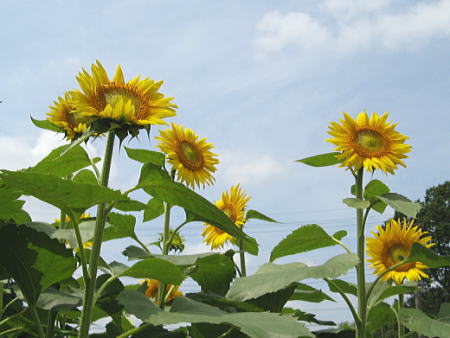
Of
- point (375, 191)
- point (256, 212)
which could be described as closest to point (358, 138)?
point (375, 191)

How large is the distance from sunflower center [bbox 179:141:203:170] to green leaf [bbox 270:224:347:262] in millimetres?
544

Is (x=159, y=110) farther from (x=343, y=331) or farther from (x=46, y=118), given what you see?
(x=343, y=331)

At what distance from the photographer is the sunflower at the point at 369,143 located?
2533mm

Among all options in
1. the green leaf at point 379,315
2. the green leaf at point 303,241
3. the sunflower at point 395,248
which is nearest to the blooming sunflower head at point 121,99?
the green leaf at point 303,241

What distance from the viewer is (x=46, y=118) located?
7.10 ft

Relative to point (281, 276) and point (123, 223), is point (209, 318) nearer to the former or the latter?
point (281, 276)

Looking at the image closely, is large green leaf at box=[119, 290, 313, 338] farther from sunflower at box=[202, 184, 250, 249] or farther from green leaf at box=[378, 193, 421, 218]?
sunflower at box=[202, 184, 250, 249]

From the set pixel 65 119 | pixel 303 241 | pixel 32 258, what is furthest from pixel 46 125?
pixel 303 241

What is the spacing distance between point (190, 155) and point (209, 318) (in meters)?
1.35

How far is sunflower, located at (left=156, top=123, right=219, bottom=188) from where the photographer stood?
245 centimetres

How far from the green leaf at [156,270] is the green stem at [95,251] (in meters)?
0.08

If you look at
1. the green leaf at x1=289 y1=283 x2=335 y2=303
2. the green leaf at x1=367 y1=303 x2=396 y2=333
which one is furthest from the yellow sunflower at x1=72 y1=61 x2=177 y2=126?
the green leaf at x1=367 y1=303 x2=396 y2=333

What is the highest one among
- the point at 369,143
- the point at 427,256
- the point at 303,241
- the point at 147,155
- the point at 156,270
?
the point at 369,143

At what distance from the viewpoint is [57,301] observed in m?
1.44
